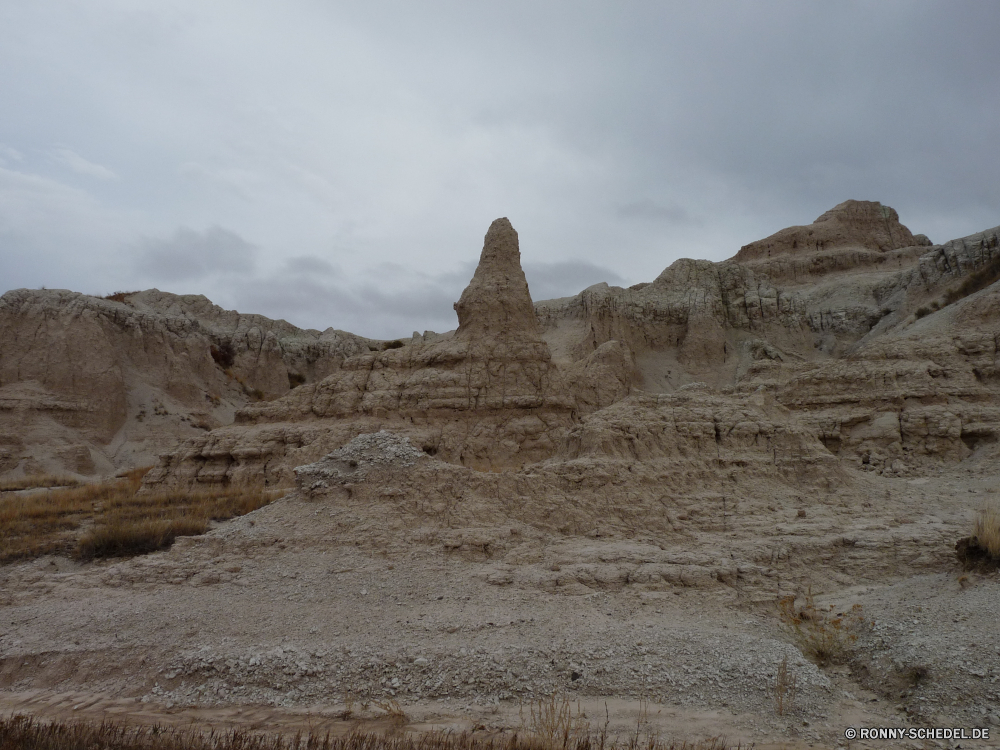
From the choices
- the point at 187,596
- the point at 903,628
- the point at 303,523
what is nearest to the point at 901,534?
the point at 903,628

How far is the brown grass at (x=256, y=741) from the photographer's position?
5051mm

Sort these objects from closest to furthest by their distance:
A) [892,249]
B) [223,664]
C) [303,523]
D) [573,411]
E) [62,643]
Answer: [223,664], [62,643], [303,523], [573,411], [892,249]

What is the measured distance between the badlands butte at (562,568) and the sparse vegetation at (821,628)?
5cm

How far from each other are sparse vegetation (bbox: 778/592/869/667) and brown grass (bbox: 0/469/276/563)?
10.6m

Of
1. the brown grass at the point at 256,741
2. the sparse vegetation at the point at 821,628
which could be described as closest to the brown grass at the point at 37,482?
the brown grass at the point at 256,741

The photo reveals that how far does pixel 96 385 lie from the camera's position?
32031 mm

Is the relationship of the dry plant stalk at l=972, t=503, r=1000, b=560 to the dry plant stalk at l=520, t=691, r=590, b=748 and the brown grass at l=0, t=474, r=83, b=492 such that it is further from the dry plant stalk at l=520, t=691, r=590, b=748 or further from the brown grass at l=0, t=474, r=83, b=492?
the brown grass at l=0, t=474, r=83, b=492

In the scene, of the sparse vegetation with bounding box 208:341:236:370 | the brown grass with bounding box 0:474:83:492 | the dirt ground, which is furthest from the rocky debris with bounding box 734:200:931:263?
the brown grass with bounding box 0:474:83:492

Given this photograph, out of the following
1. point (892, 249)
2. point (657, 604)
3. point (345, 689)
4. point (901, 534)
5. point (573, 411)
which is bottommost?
point (345, 689)

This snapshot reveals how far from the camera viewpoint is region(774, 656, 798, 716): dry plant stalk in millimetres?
5969

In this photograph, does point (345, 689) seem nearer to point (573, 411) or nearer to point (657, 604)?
point (657, 604)

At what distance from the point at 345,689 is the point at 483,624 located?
1.90 metres

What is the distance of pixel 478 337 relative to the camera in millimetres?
23781

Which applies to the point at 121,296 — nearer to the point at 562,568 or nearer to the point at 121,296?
the point at 121,296
